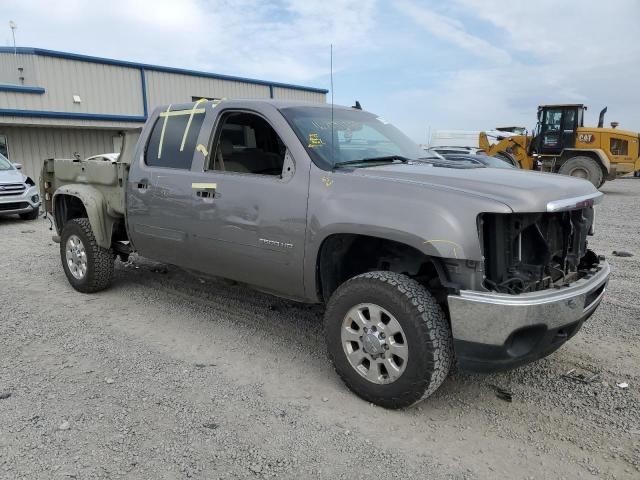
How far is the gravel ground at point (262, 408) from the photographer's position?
2654mm

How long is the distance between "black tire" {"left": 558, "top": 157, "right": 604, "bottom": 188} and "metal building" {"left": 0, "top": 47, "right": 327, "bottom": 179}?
15338 millimetres

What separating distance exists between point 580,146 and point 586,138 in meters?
0.31

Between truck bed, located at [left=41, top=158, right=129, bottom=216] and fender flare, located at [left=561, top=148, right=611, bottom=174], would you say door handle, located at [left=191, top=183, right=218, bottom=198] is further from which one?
fender flare, located at [left=561, top=148, right=611, bottom=174]

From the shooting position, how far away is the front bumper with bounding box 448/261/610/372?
8.88 feet

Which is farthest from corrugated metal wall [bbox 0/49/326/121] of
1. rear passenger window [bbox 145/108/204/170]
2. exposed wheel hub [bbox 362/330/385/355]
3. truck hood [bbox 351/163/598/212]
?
exposed wheel hub [bbox 362/330/385/355]

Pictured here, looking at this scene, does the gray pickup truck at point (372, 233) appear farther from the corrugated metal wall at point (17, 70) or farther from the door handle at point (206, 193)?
the corrugated metal wall at point (17, 70)

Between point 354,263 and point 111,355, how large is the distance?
2.05m

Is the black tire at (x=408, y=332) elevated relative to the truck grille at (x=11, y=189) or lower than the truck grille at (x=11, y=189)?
lower

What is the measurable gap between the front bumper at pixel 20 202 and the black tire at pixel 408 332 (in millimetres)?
10333

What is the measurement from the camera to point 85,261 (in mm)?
5426

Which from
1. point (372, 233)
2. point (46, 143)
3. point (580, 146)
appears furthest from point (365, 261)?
point (46, 143)

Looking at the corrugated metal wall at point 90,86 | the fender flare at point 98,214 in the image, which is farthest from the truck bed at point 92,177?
the corrugated metal wall at point 90,86

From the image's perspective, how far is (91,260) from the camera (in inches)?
210

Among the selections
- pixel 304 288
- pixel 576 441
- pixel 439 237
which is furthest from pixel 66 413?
pixel 576 441
